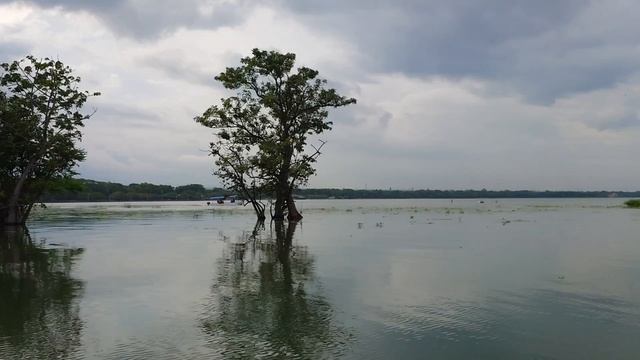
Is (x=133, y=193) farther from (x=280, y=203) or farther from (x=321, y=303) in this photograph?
(x=321, y=303)

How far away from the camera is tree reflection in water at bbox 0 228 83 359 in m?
→ 9.12

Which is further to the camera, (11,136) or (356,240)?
(11,136)

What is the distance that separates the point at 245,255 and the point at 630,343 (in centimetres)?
1572

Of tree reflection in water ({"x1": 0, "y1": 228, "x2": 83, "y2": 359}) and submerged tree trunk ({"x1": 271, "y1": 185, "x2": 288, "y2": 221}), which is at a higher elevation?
submerged tree trunk ({"x1": 271, "y1": 185, "x2": 288, "y2": 221})

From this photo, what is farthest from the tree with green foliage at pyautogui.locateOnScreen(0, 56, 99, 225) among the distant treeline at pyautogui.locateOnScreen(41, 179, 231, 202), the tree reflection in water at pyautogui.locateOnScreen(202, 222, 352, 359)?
the distant treeline at pyautogui.locateOnScreen(41, 179, 231, 202)

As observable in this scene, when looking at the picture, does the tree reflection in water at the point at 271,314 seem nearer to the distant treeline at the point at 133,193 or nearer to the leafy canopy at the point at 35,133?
the leafy canopy at the point at 35,133

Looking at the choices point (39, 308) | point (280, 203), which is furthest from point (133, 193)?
point (39, 308)

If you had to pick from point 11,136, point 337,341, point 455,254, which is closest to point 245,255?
point 455,254

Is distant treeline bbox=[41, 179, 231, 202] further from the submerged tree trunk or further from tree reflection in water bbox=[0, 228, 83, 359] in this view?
tree reflection in water bbox=[0, 228, 83, 359]

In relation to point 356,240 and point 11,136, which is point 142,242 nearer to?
point 356,240

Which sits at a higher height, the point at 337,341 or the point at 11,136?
the point at 11,136

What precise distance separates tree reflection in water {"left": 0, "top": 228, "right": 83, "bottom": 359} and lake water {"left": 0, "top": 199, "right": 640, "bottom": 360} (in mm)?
42

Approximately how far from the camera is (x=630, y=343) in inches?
380

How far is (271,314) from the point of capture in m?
11.7
